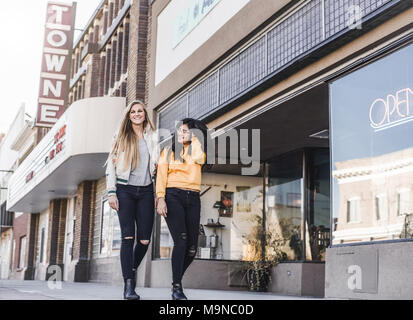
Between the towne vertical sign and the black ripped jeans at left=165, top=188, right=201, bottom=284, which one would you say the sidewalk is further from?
the towne vertical sign

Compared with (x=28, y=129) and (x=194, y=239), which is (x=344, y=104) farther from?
(x=28, y=129)

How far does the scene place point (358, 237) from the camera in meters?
6.68

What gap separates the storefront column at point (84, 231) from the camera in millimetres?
19422

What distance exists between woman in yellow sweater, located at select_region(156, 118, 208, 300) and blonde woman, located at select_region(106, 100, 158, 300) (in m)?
0.18

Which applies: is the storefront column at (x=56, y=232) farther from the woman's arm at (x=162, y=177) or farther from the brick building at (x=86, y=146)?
the woman's arm at (x=162, y=177)

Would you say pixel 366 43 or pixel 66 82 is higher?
pixel 66 82

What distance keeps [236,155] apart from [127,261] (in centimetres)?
703

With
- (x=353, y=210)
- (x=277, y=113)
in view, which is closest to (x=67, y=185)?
(x=277, y=113)

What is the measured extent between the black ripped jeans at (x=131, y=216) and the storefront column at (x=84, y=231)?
14205mm

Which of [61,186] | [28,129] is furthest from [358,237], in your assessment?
[28,129]

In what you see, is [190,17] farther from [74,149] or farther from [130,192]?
[130,192]

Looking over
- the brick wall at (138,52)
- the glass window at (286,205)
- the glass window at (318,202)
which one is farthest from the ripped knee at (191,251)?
the brick wall at (138,52)

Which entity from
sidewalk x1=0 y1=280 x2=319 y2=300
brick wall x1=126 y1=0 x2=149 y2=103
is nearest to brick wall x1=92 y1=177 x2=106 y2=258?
brick wall x1=126 y1=0 x2=149 y2=103

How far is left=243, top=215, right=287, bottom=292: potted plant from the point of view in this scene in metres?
11.8
